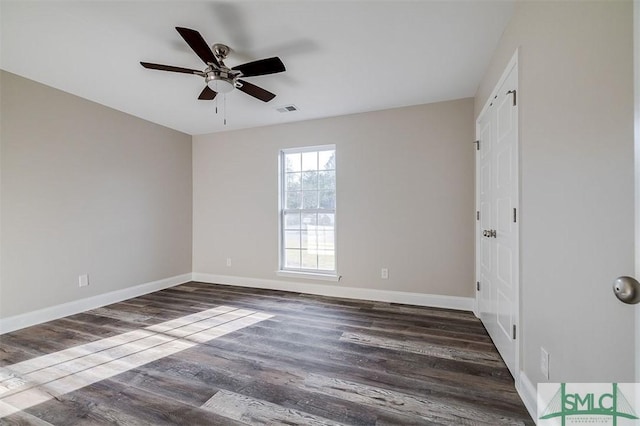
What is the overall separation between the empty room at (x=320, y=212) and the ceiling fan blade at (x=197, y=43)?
0.02 meters

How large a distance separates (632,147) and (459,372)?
1.73 metres

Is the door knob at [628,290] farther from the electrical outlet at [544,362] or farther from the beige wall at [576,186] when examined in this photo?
the electrical outlet at [544,362]

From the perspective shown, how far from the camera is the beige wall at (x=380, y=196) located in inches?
126

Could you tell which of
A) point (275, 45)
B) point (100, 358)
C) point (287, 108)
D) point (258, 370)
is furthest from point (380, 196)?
point (100, 358)

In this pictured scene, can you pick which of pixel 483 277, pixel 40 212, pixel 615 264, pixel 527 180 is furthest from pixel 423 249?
pixel 40 212

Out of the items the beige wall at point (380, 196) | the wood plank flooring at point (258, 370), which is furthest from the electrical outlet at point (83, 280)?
the beige wall at point (380, 196)

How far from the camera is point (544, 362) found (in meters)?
1.38

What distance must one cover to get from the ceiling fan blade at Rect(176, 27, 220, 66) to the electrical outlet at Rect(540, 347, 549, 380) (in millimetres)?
2770

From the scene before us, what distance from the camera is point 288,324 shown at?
2752mm

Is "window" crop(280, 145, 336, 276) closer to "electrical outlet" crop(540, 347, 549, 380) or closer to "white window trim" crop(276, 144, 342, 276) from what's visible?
"white window trim" crop(276, 144, 342, 276)

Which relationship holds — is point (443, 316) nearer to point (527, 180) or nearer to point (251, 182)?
point (527, 180)

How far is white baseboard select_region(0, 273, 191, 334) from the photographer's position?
2587 millimetres

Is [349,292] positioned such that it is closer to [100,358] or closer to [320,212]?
[320,212]

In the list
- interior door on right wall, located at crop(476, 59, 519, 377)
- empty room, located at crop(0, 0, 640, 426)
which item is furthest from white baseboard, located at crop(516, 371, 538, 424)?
interior door on right wall, located at crop(476, 59, 519, 377)
